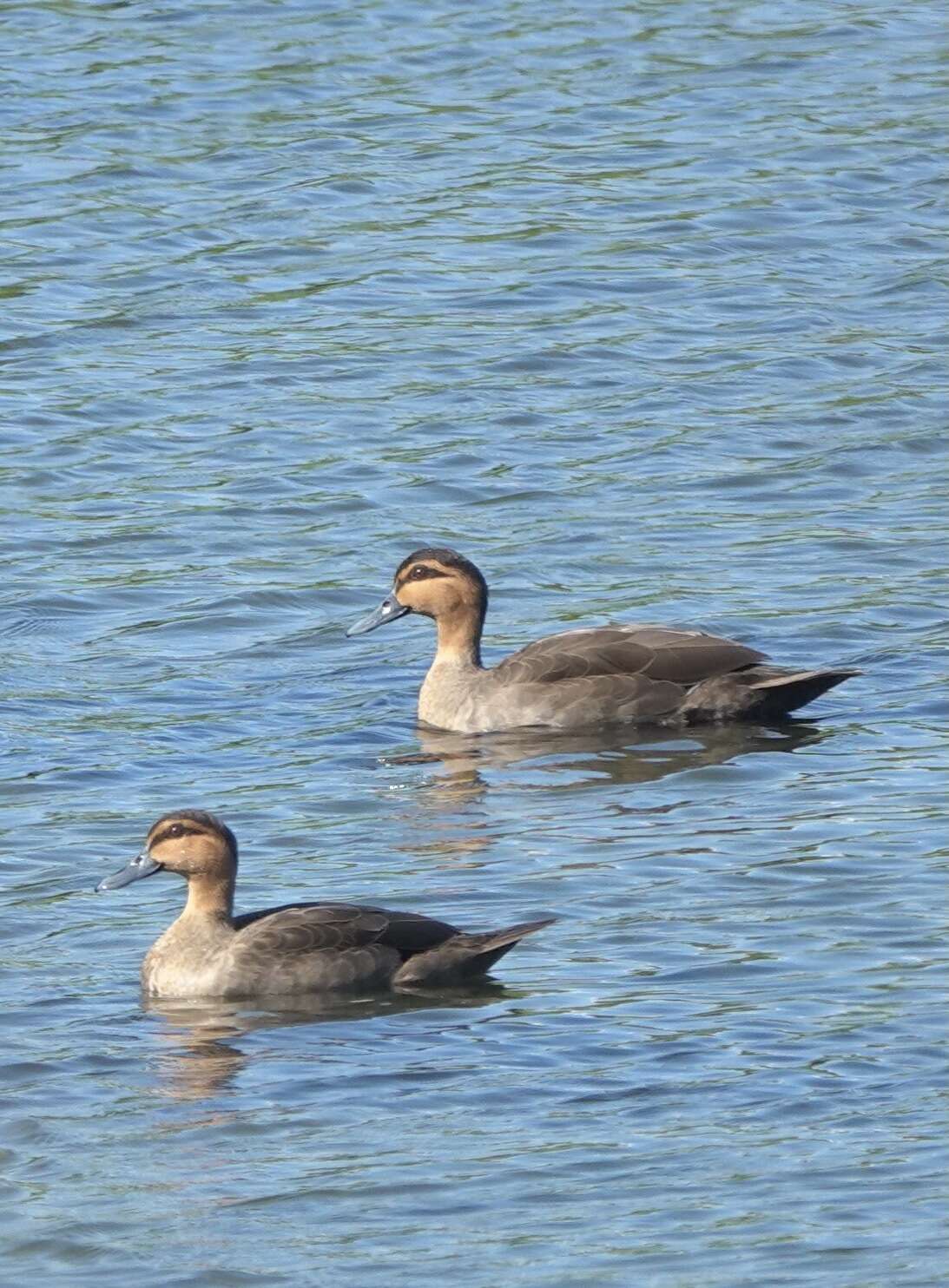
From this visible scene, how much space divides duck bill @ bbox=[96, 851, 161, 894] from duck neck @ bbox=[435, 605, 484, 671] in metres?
3.99

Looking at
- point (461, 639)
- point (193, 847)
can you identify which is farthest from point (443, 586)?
point (193, 847)

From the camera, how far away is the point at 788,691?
15344 millimetres

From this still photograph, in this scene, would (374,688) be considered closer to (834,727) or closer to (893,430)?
(834,727)

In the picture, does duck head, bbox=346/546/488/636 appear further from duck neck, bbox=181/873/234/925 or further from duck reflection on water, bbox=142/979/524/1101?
duck reflection on water, bbox=142/979/524/1101

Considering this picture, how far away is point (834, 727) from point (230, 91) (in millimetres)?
12347

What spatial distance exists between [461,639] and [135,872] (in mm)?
4304

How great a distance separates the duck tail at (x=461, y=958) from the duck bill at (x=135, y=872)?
118 centimetres

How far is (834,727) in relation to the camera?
1528 centimetres

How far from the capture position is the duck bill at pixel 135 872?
12406 millimetres

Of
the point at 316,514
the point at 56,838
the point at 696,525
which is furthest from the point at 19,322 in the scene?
the point at 56,838

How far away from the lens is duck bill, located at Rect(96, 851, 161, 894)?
488 inches

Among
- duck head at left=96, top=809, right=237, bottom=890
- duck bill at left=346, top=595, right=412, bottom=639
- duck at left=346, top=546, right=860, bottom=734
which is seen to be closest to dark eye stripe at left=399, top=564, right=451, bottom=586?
duck bill at left=346, top=595, right=412, bottom=639

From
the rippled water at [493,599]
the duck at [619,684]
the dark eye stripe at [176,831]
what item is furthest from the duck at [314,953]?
the duck at [619,684]

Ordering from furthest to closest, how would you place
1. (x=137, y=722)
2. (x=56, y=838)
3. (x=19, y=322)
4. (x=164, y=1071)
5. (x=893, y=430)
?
(x=19, y=322) < (x=893, y=430) < (x=137, y=722) < (x=56, y=838) < (x=164, y=1071)
